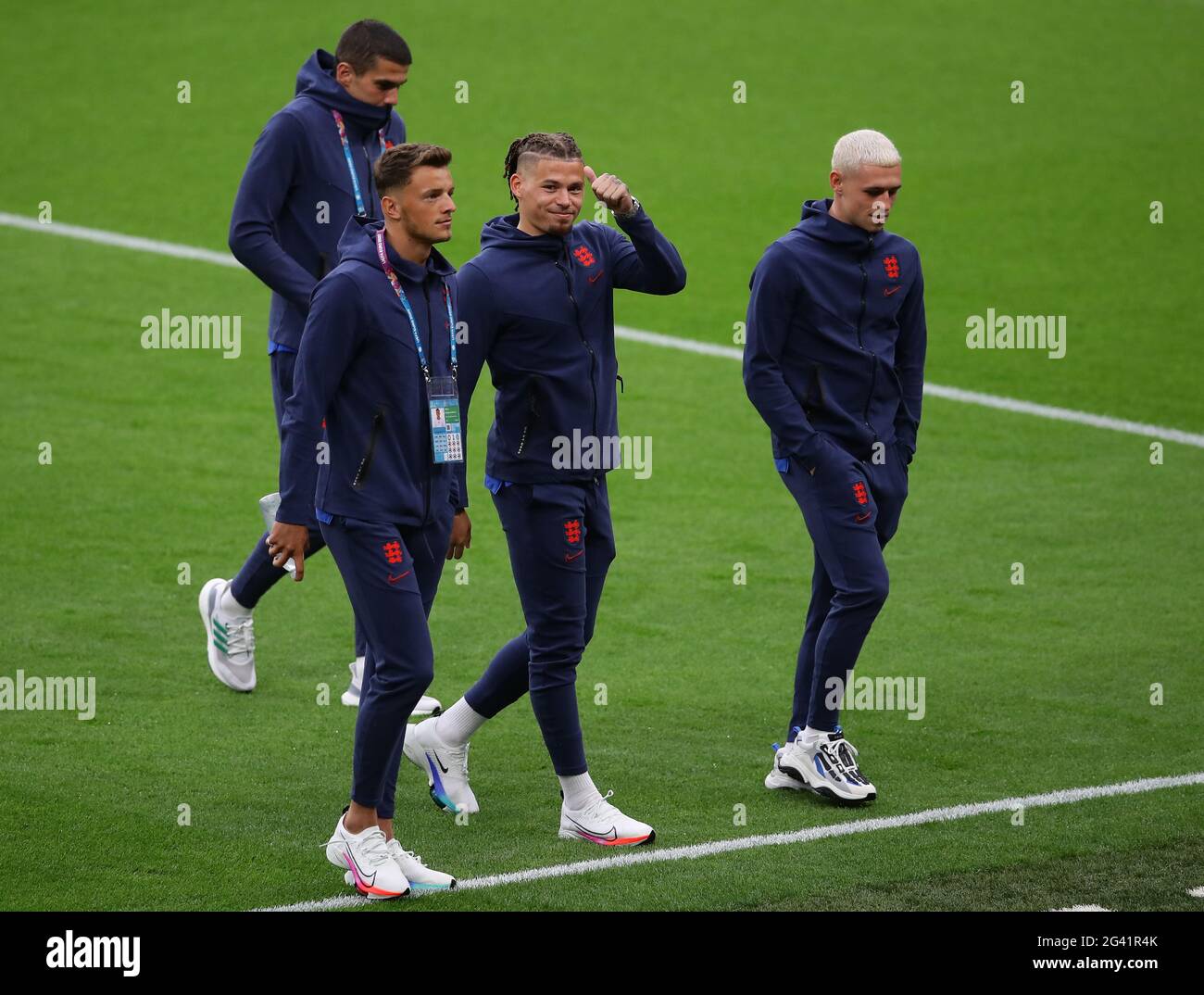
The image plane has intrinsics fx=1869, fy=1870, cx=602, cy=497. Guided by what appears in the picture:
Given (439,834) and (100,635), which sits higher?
(100,635)

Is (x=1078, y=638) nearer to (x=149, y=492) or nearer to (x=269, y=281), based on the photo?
(x=269, y=281)

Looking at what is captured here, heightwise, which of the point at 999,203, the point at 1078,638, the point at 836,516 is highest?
the point at 999,203

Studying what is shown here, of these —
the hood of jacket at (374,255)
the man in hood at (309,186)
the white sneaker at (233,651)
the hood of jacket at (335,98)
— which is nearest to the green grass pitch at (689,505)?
the white sneaker at (233,651)

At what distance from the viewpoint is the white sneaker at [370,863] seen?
6.18 metres

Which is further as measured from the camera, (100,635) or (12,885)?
(100,635)

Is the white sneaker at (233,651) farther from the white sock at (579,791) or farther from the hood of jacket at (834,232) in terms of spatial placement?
the hood of jacket at (834,232)

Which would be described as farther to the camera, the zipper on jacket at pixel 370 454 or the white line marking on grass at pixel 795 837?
the white line marking on grass at pixel 795 837

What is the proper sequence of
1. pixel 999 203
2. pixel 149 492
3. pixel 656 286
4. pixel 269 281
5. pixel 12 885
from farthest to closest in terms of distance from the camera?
pixel 999 203 → pixel 149 492 → pixel 269 281 → pixel 656 286 → pixel 12 885

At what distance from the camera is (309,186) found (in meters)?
8.35

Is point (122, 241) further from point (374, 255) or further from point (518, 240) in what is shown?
point (374, 255)

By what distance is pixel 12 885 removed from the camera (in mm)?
6258

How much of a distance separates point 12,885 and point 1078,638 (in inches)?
215

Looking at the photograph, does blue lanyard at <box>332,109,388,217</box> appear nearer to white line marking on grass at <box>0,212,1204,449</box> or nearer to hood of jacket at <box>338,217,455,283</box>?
hood of jacket at <box>338,217,455,283</box>

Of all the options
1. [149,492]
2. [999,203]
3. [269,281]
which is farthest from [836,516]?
[999,203]
